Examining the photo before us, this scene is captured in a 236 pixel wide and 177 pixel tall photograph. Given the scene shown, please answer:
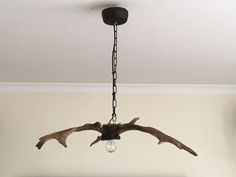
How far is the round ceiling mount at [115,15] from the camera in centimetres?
181

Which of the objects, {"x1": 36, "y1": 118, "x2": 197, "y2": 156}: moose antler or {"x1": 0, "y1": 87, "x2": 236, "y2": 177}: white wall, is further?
{"x1": 0, "y1": 87, "x2": 236, "y2": 177}: white wall

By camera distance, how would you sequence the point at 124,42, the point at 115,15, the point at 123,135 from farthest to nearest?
the point at 123,135, the point at 124,42, the point at 115,15

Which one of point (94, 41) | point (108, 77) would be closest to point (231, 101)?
point (108, 77)

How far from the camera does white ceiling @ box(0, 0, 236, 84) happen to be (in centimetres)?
181

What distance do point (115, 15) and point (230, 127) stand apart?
1.81m

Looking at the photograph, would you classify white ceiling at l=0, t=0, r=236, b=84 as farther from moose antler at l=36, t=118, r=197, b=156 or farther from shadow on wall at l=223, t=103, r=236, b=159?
moose antler at l=36, t=118, r=197, b=156

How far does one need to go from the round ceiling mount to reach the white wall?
1431 mm

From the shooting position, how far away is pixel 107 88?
10.6 feet

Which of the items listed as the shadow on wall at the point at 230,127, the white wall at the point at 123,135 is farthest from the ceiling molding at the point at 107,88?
the shadow on wall at the point at 230,127

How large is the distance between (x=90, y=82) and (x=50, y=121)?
45 centimetres

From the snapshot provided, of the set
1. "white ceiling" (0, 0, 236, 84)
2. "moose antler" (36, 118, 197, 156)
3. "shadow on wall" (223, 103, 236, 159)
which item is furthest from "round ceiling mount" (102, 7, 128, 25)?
"shadow on wall" (223, 103, 236, 159)

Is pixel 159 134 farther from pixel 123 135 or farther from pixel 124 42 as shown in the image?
pixel 123 135

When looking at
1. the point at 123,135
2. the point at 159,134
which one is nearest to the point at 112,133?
the point at 159,134

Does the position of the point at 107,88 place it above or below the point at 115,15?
above
